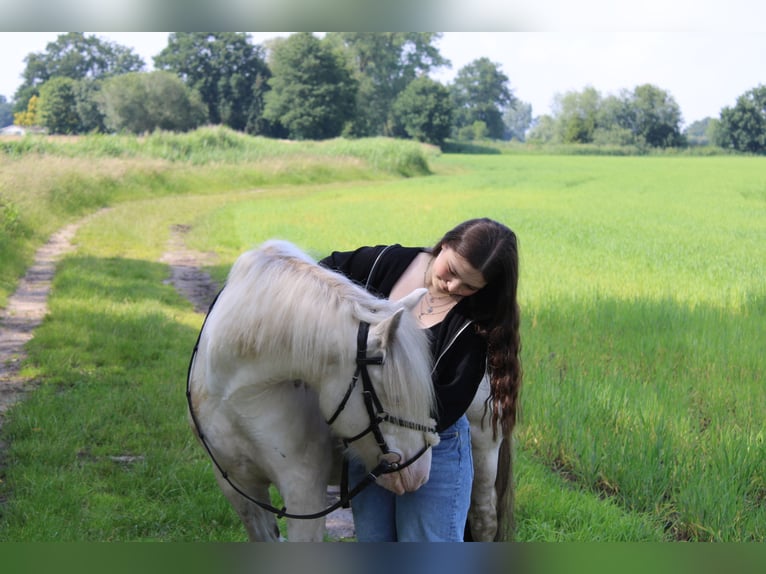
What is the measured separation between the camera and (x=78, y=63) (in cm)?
759

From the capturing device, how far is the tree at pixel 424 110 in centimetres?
891

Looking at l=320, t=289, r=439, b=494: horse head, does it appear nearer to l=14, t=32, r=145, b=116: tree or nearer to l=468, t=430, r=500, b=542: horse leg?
l=468, t=430, r=500, b=542: horse leg

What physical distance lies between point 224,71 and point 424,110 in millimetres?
2861

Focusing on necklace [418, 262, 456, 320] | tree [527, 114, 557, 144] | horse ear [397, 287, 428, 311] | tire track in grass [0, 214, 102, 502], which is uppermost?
tree [527, 114, 557, 144]

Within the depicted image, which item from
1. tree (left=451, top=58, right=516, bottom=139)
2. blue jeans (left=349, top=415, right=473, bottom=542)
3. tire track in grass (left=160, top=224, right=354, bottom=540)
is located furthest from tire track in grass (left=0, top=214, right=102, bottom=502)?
tree (left=451, top=58, right=516, bottom=139)

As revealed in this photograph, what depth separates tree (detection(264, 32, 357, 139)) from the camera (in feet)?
29.3

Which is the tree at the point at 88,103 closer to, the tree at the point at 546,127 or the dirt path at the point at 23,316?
the dirt path at the point at 23,316

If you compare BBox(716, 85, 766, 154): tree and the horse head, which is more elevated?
BBox(716, 85, 766, 154): tree

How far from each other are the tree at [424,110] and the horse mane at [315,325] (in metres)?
6.43

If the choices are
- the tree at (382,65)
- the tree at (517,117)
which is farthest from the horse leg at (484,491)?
the tree at (517,117)

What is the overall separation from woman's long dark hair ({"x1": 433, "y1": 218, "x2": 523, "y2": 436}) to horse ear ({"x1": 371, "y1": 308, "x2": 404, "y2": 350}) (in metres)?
0.41

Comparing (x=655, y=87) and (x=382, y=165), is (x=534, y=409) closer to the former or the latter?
(x=655, y=87)

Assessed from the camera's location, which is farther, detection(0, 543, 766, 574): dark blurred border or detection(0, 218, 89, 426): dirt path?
detection(0, 218, 89, 426): dirt path

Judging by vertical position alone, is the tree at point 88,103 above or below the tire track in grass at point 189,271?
above
